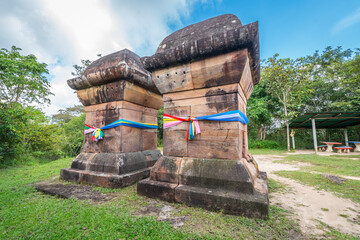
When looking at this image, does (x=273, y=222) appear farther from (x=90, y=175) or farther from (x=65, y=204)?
(x=90, y=175)

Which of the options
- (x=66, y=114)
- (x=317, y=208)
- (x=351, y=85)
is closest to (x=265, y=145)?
(x=351, y=85)

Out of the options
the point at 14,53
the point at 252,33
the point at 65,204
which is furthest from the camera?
the point at 14,53

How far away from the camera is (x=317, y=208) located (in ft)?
6.75

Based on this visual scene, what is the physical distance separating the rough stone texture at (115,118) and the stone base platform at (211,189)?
85 centimetres

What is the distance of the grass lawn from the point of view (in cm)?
A: 141

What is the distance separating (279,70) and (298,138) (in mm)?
9913

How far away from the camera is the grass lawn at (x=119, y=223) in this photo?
4.62 ft

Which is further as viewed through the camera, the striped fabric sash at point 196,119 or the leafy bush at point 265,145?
the leafy bush at point 265,145

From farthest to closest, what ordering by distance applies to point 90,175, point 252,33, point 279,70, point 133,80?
point 279,70
point 133,80
point 90,175
point 252,33

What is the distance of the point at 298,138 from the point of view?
18.5m

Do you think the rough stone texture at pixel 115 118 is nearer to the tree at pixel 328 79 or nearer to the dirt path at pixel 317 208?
the dirt path at pixel 317 208

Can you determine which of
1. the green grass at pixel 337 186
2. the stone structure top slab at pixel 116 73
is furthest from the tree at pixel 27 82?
the green grass at pixel 337 186

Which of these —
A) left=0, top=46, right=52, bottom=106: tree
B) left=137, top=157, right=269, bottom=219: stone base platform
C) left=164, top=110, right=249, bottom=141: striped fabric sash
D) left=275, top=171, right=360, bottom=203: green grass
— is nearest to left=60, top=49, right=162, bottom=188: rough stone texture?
left=137, top=157, right=269, bottom=219: stone base platform

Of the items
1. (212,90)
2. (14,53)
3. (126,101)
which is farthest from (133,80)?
(14,53)
